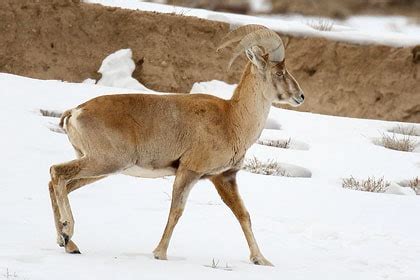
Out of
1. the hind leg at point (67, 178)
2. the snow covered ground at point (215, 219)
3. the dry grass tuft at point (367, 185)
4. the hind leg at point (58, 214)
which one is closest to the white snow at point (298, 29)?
the snow covered ground at point (215, 219)

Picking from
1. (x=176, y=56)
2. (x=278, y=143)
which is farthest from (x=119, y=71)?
(x=278, y=143)

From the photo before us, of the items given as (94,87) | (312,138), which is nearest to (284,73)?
(312,138)

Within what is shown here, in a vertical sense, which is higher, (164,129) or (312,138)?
(312,138)

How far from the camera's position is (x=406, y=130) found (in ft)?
47.3

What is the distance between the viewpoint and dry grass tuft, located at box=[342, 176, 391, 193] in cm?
1102

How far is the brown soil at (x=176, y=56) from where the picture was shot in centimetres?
1747

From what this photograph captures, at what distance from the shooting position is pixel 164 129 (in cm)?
742

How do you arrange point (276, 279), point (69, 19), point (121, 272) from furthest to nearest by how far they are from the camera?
1. point (69, 19)
2. point (276, 279)
3. point (121, 272)

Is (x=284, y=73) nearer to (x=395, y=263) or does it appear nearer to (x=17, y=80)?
(x=395, y=263)

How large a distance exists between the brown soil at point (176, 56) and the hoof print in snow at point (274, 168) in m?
5.84

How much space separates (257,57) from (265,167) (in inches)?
146

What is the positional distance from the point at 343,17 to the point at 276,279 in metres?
4.87

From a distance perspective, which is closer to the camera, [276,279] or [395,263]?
[276,279]

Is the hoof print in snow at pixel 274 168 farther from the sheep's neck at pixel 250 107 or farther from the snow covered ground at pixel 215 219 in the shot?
the sheep's neck at pixel 250 107
